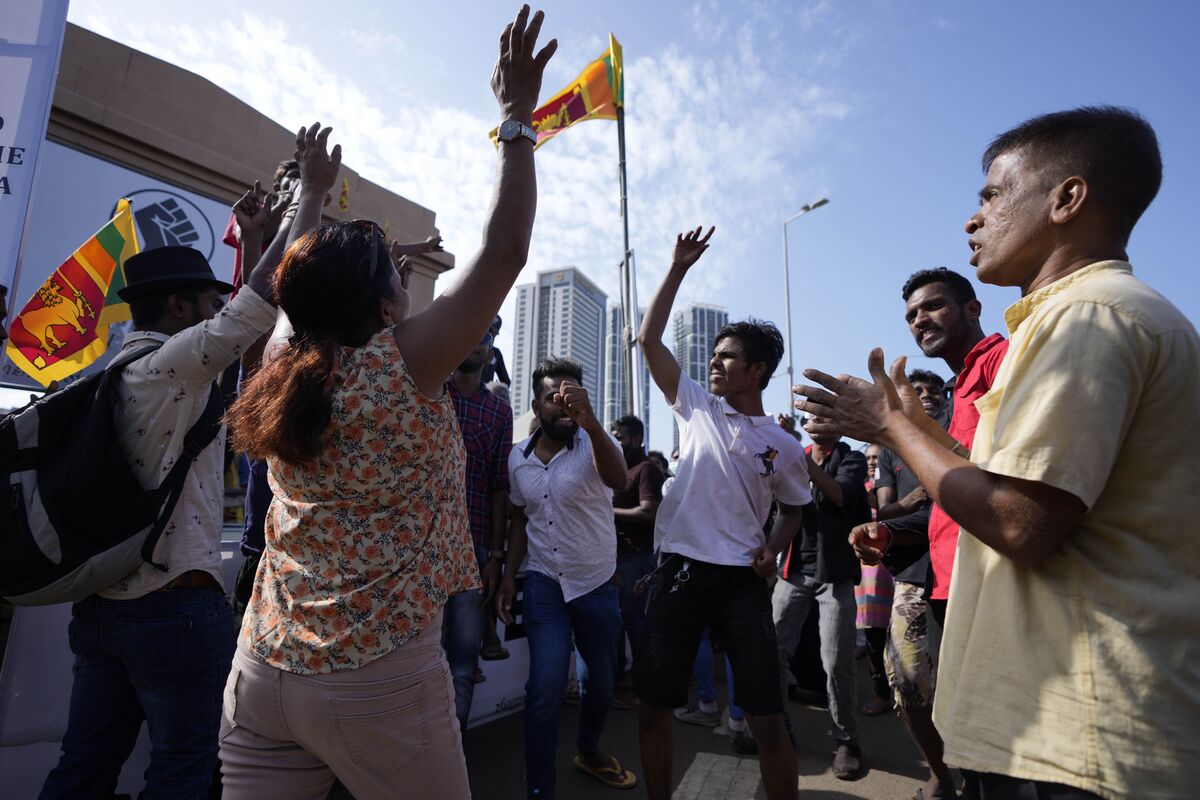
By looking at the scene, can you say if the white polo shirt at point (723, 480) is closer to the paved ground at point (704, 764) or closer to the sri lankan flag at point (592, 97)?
the paved ground at point (704, 764)

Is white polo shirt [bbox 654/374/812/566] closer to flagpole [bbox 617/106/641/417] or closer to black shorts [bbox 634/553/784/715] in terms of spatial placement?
black shorts [bbox 634/553/784/715]

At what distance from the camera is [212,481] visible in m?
2.51

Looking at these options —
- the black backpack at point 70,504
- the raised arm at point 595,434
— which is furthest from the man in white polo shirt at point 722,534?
the black backpack at point 70,504

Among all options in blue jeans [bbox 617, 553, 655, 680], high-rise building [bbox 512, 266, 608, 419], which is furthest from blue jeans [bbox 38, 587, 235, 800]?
high-rise building [bbox 512, 266, 608, 419]

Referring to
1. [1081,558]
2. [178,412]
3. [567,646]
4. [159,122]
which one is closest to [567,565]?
[567,646]

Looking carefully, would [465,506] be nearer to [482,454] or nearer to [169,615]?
[169,615]

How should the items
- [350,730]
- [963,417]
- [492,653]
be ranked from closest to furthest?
1. [350,730]
2. [963,417]
3. [492,653]

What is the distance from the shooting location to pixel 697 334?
35.2 m

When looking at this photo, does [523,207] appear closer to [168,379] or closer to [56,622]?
[168,379]

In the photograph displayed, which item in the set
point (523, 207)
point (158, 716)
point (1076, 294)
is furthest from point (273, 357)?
point (1076, 294)

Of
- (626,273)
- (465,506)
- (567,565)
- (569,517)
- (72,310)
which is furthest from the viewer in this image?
(626,273)

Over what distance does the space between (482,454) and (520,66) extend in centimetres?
261

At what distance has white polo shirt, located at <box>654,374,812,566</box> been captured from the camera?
3.14m

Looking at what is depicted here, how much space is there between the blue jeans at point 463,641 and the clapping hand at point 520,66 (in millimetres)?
2495
